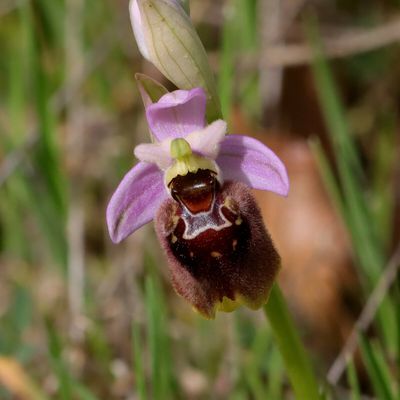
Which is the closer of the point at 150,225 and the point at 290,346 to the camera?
the point at 290,346

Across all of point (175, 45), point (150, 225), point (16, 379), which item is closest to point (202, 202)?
point (175, 45)

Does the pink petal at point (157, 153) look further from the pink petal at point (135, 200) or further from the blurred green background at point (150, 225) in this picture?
the blurred green background at point (150, 225)

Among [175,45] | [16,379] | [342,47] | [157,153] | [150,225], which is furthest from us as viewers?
[342,47]

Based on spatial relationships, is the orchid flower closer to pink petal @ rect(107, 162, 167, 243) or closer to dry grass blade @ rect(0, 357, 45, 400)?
pink petal @ rect(107, 162, 167, 243)

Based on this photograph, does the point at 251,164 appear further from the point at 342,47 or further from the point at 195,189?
the point at 342,47

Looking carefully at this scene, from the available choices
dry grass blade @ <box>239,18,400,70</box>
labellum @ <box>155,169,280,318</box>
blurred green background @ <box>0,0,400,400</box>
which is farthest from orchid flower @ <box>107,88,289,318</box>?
dry grass blade @ <box>239,18,400,70</box>

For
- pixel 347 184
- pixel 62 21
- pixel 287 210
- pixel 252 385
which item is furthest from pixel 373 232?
pixel 62 21
